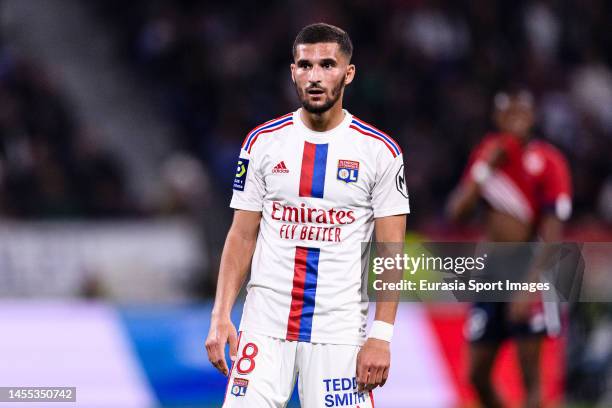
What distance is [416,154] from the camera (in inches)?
571

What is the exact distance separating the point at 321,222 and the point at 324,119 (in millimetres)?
438

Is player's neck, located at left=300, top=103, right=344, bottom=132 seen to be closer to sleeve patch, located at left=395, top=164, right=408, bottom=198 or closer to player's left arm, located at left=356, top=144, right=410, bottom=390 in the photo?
player's left arm, located at left=356, top=144, right=410, bottom=390

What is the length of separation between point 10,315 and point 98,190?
3291 millimetres

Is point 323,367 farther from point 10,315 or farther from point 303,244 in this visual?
point 10,315

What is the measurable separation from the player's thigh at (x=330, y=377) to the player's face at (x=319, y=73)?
100cm

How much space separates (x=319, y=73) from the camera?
4754 mm

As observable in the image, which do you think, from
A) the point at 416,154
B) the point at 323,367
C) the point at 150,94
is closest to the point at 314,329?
the point at 323,367

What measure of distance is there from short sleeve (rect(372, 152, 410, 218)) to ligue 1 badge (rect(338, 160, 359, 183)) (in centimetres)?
9

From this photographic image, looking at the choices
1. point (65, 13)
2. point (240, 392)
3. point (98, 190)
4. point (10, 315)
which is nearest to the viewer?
point (240, 392)

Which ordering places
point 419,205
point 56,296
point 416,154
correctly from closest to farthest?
point 56,296
point 419,205
point 416,154

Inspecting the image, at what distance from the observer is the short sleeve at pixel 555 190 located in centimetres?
770

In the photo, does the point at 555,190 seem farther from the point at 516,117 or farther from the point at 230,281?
the point at 230,281

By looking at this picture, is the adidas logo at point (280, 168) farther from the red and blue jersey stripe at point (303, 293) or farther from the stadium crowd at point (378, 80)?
the stadium crowd at point (378, 80)

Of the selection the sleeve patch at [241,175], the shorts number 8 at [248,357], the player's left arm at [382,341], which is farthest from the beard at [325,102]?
the shorts number 8 at [248,357]
